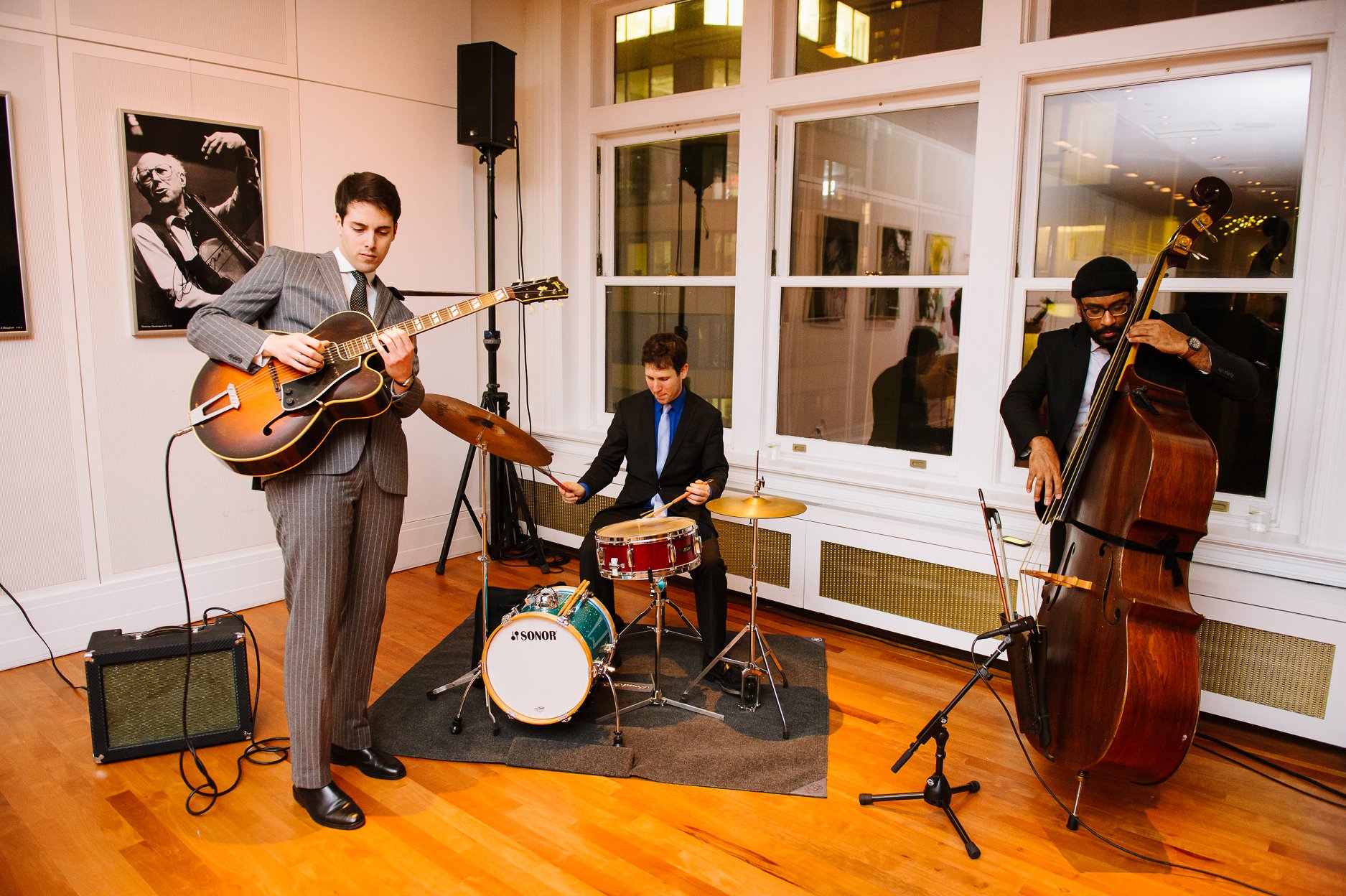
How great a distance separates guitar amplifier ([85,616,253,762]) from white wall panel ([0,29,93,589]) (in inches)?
38.1

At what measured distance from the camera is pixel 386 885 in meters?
2.24

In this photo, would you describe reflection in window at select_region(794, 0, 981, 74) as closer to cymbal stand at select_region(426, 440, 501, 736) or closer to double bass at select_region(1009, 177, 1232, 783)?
double bass at select_region(1009, 177, 1232, 783)

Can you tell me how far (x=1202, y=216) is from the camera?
7.43 ft

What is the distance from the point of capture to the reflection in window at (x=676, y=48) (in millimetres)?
4453

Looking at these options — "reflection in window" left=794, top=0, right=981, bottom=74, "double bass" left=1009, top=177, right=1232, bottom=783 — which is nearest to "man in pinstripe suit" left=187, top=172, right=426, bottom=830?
"double bass" left=1009, top=177, right=1232, bottom=783

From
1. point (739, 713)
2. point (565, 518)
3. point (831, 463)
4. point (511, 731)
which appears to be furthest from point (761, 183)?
point (511, 731)

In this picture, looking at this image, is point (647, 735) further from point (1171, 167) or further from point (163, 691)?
point (1171, 167)

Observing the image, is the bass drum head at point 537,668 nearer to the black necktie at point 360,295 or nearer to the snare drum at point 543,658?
the snare drum at point 543,658

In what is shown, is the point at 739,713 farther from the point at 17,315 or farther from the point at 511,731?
Result: the point at 17,315

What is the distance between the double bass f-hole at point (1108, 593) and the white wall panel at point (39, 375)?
3.89m

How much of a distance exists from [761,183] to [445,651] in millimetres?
2634

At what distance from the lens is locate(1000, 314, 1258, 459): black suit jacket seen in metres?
2.60

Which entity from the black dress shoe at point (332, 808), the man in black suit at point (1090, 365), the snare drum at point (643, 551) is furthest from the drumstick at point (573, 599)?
the man in black suit at point (1090, 365)

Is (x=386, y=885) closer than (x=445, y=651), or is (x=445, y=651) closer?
(x=386, y=885)
